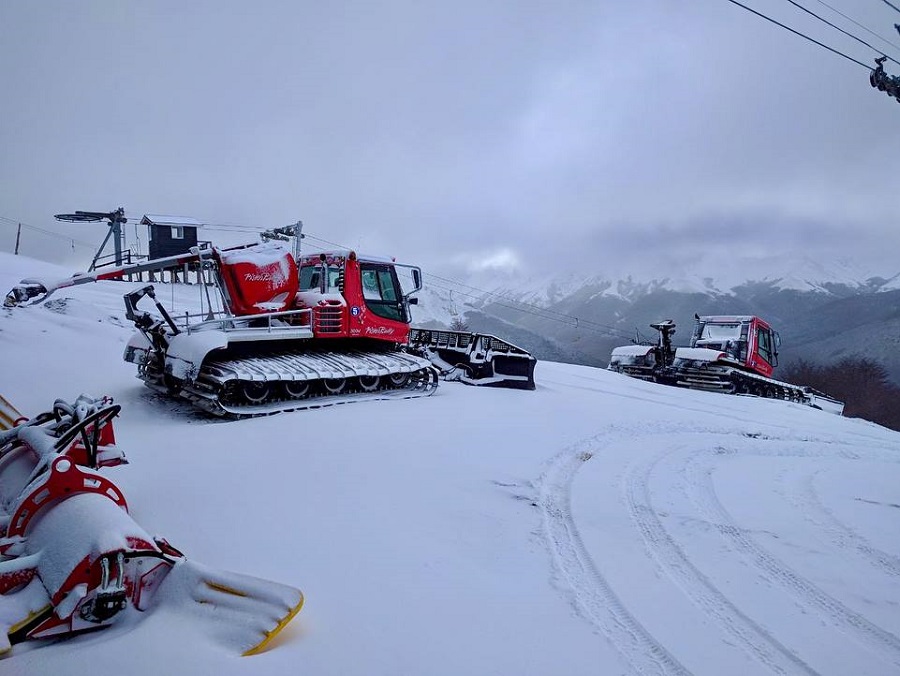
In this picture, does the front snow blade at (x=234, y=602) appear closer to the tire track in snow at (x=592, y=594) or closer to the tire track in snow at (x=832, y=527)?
the tire track in snow at (x=592, y=594)

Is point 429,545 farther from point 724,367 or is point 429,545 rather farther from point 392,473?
point 724,367

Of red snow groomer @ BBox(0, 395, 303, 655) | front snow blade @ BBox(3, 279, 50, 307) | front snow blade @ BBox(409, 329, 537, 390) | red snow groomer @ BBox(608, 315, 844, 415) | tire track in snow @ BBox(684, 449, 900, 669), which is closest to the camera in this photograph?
red snow groomer @ BBox(0, 395, 303, 655)

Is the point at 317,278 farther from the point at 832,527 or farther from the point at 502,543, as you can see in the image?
the point at 832,527

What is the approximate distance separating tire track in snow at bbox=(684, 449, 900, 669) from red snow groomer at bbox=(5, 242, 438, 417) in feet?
17.5

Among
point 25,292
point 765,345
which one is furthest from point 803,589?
point 765,345

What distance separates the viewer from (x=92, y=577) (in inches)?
78.7

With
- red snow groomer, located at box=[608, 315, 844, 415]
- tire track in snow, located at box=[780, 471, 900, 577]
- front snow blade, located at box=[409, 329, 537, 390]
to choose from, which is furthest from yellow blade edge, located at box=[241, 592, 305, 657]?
red snow groomer, located at box=[608, 315, 844, 415]

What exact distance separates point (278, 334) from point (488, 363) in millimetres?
5011

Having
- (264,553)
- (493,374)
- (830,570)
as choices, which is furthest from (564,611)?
(493,374)

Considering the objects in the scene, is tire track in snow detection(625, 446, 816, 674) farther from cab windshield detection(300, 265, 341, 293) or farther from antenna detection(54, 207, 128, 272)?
antenna detection(54, 207, 128, 272)

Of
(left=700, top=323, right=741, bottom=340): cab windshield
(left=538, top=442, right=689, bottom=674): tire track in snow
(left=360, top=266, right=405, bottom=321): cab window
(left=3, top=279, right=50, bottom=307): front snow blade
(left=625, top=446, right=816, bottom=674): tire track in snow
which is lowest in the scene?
(left=538, top=442, right=689, bottom=674): tire track in snow

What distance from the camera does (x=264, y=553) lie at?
9.45ft

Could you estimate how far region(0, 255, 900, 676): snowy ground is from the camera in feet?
7.14

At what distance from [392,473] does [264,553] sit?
1723mm
